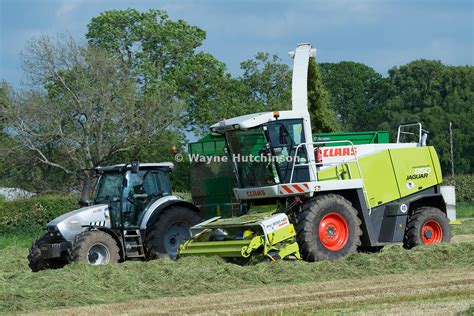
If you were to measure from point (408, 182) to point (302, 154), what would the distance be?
2.41m

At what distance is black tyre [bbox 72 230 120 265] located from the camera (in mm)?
14383

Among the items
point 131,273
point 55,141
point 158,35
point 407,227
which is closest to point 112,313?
point 131,273

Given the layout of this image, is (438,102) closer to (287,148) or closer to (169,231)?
(169,231)

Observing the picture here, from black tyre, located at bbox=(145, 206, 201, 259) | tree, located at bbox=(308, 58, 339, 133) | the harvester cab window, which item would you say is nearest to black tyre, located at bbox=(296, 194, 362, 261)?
the harvester cab window

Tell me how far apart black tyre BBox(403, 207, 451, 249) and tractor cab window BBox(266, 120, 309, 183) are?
242 centimetres

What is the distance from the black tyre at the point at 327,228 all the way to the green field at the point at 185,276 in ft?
1.97

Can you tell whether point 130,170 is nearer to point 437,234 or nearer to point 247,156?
point 247,156

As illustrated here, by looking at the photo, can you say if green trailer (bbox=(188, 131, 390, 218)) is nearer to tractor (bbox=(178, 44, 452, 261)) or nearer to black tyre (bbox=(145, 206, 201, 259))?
tractor (bbox=(178, 44, 452, 261))

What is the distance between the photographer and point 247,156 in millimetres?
15305

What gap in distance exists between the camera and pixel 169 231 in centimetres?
1584

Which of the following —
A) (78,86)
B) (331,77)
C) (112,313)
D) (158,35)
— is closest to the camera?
(112,313)

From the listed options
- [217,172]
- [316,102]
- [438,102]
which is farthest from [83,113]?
[438,102]

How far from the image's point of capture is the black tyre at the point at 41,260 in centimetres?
1503

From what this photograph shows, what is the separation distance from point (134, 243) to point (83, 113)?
19.9 m
